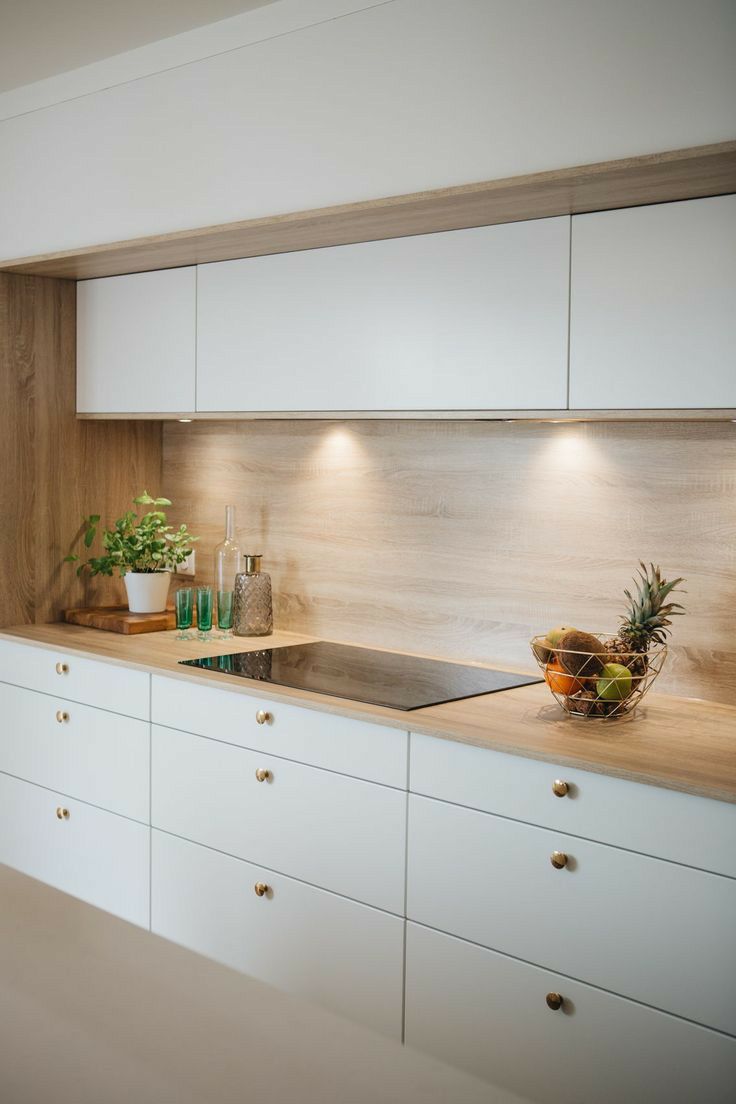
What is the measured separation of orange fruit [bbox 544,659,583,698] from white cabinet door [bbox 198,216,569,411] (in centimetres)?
57

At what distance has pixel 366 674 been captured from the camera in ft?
9.10

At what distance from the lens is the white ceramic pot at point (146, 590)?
3469mm

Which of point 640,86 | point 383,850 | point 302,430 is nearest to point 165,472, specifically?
point 302,430

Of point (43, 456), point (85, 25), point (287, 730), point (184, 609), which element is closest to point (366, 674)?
point (287, 730)

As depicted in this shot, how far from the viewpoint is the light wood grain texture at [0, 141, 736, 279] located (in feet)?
6.50

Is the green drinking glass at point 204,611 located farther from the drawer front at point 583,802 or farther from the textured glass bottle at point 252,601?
the drawer front at point 583,802

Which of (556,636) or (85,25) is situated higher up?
(85,25)

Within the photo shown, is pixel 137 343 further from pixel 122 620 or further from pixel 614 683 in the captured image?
pixel 614 683

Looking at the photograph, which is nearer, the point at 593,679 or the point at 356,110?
the point at 593,679

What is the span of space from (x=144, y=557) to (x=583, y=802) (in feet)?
6.27

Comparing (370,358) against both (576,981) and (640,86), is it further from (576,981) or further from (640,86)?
(576,981)

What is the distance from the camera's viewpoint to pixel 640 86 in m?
1.99

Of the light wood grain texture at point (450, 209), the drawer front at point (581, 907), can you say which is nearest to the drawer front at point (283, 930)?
the drawer front at point (581, 907)

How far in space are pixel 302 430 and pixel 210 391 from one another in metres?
0.40
